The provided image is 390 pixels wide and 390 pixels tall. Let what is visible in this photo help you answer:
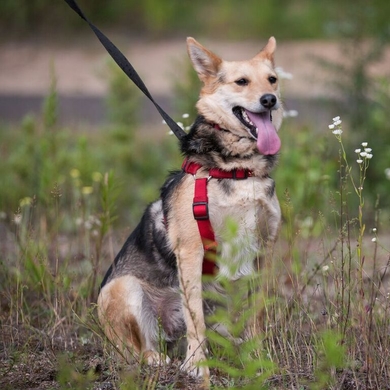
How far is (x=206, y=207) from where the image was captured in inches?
169

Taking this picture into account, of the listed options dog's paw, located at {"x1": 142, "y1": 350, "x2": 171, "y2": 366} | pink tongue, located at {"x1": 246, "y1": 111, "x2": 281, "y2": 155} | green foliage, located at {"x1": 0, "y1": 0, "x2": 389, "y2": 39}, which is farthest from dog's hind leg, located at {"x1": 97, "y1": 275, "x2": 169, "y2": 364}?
green foliage, located at {"x1": 0, "y1": 0, "x2": 389, "y2": 39}

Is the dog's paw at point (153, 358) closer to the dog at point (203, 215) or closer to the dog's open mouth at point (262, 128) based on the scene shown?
the dog at point (203, 215)

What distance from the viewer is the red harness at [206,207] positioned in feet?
14.1

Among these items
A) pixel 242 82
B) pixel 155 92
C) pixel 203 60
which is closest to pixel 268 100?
pixel 242 82

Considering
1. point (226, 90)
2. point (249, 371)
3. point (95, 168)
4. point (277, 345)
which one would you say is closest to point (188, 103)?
point (95, 168)

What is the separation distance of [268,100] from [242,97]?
181mm

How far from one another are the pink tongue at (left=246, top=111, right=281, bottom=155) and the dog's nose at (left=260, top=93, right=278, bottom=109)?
85mm

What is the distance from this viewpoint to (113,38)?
1928 centimetres

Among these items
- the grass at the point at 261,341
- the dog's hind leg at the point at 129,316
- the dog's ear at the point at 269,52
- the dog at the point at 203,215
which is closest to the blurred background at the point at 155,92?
the dog at the point at 203,215

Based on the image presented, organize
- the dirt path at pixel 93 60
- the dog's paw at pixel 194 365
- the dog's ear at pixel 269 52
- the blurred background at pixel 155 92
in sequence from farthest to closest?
1. the dirt path at pixel 93 60
2. the blurred background at pixel 155 92
3. the dog's ear at pixel 269 52
4. the dog's paw at pixel 194 365

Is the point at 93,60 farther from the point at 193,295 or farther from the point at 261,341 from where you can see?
the point at 261,341

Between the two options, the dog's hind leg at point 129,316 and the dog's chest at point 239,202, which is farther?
the dog's hind leg at point 129,316

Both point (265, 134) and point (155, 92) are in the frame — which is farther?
point (155, 92)

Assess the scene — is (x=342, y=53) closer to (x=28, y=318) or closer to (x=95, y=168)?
(x=95, y=168)
